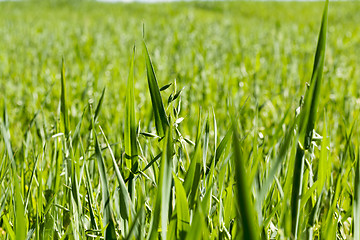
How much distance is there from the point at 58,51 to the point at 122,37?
1.35 meters

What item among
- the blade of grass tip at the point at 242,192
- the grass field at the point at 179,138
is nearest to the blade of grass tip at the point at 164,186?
the grass field at the point at 179,138

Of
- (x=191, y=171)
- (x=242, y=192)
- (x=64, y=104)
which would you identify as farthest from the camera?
(x=64, y=104)

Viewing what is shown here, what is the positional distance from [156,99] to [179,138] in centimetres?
12

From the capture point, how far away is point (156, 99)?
665 mm

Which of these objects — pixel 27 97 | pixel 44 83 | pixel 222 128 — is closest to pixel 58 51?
pixel 44 83

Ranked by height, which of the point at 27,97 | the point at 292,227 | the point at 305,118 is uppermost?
the point at 305,118

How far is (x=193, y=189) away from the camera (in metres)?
0.71

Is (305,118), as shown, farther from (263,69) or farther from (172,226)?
(263,69)

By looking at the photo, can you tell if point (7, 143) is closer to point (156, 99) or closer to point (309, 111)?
point (156, 99)

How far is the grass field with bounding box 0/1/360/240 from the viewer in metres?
0.63

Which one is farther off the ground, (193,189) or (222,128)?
(193,189)

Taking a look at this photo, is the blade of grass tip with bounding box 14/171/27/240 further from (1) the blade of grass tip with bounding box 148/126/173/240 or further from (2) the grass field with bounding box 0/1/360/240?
(1) the blade of grass tip with bounding box 148/126/173/240

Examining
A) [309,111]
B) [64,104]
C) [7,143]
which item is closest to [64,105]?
[64,104]

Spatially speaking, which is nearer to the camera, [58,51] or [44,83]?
[44,83]
